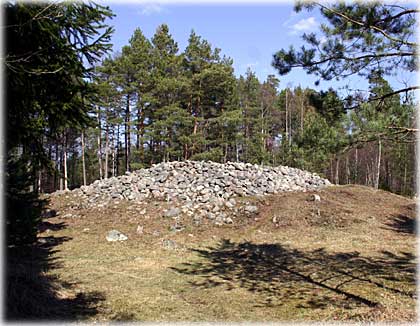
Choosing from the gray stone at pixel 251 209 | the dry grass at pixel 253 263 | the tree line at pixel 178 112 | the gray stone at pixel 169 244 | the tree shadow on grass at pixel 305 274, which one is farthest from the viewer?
the tree line at pixel 178 112

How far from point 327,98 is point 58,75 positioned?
415 centimetres

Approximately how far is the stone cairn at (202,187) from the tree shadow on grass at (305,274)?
3.14 meters

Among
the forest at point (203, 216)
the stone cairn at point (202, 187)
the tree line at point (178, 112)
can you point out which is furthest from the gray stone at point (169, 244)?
the tree line at point (178, 112)

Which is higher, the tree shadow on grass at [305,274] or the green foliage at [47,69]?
the green foliage at [47,69]

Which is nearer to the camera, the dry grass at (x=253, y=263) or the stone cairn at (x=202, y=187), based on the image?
the dry grass at (x=253, y=263)

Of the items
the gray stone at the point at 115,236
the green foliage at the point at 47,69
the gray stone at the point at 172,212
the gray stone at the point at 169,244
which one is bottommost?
the gray stone at the point at 169,244

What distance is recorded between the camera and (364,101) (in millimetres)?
5668

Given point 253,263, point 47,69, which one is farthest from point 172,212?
point 47,69

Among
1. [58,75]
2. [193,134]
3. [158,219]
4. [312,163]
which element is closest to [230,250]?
[158,219]

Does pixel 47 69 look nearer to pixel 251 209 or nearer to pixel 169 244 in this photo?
pixel 169 244

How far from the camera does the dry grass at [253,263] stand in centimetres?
554

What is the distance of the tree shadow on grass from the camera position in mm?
6027

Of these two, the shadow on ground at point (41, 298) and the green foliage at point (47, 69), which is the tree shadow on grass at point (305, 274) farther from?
the green foliage at point (47, 69)

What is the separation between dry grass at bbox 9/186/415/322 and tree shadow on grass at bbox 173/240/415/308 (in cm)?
2
